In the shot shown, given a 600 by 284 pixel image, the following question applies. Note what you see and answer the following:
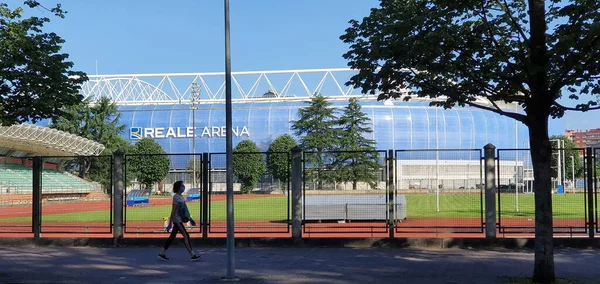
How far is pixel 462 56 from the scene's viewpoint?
11.8 metres

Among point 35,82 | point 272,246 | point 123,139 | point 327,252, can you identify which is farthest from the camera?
point 123,139

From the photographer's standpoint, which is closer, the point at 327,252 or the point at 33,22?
the point at 33,22

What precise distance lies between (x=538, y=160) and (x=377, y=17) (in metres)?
4.34

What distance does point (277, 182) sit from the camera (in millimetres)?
20500

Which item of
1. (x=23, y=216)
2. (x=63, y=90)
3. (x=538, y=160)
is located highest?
(x=63, y=90)

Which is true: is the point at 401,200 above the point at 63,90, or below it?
below

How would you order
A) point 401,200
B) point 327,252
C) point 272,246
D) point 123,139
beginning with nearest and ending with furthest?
point 327,252
point 272,246
point 401,200
point 123,139

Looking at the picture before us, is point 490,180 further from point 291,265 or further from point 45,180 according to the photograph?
point 45,180

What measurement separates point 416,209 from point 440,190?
16.7ft

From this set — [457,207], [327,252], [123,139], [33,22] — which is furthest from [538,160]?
[123,139]

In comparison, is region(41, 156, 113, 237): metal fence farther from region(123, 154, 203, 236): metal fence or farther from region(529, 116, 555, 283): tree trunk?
region(529, 116, 555, 283): tree trunk

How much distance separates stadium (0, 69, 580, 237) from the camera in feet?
64.9

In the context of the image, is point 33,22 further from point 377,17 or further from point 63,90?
point 377,17

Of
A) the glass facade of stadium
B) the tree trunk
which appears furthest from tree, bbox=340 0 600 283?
the glass facade of stadium
